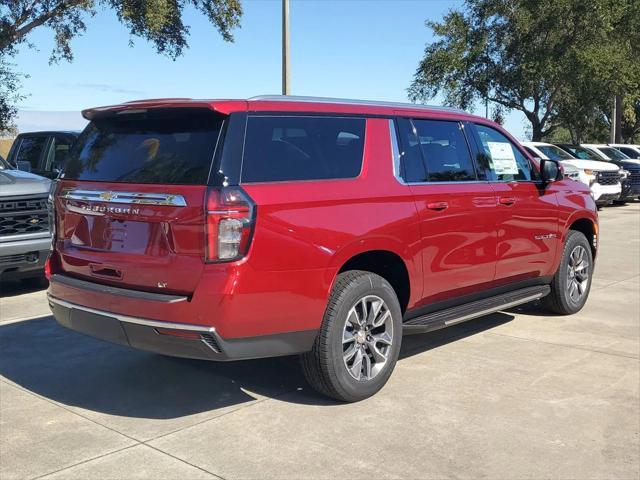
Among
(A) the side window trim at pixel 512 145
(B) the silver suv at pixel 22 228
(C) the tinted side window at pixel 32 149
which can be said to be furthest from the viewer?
(C) the tinted side window at pixel 32 149

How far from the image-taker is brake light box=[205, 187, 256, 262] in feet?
12.2

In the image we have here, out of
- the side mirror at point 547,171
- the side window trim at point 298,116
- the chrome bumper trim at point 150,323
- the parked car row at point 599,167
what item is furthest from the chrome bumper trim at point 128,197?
the parked car row at point 599,167

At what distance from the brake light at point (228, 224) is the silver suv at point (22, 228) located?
4474 mm

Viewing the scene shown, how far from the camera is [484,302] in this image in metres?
5.50

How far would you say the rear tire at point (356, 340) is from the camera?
4242mm

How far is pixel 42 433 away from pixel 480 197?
357cm

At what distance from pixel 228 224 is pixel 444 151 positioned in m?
2.25

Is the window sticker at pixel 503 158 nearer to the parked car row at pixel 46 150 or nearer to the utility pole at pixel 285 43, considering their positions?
the parked car row at pixel 46 150

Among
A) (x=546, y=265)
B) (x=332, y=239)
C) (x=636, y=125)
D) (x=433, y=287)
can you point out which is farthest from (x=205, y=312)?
(x=636, y=125)

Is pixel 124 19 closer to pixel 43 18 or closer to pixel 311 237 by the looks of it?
pixel 43 18

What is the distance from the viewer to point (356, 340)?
176 inches

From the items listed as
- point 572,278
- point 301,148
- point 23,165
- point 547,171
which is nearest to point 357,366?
point 301,148

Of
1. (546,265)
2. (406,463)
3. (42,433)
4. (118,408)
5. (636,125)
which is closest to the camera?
(406,463)

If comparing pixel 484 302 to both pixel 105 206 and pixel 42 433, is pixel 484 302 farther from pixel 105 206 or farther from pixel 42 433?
pixel 42 433
